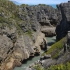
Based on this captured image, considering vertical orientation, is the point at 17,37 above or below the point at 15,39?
above

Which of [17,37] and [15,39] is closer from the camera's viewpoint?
[15,39]

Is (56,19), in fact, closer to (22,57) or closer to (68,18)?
(68,18)

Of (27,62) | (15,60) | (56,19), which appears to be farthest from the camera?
(56,19)

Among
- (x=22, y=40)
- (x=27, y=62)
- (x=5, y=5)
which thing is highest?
(x=5, y=5)

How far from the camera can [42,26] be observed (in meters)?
96.4

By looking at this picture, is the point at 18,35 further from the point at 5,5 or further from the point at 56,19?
the point at 56,19

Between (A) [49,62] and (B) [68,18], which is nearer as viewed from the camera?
(A) [49,62]

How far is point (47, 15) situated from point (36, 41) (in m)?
34.3

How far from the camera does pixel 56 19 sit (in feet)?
328

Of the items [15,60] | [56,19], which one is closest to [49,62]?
[15,60]

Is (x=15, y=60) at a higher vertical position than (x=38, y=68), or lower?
lower

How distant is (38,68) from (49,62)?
2.47 metres

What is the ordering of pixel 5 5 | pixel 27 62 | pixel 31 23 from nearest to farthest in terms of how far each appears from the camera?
1. pixel 27 62
2. pixel 5 5
3. pixel 31 23

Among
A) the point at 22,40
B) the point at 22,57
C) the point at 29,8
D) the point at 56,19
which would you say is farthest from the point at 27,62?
the point at 56,19
